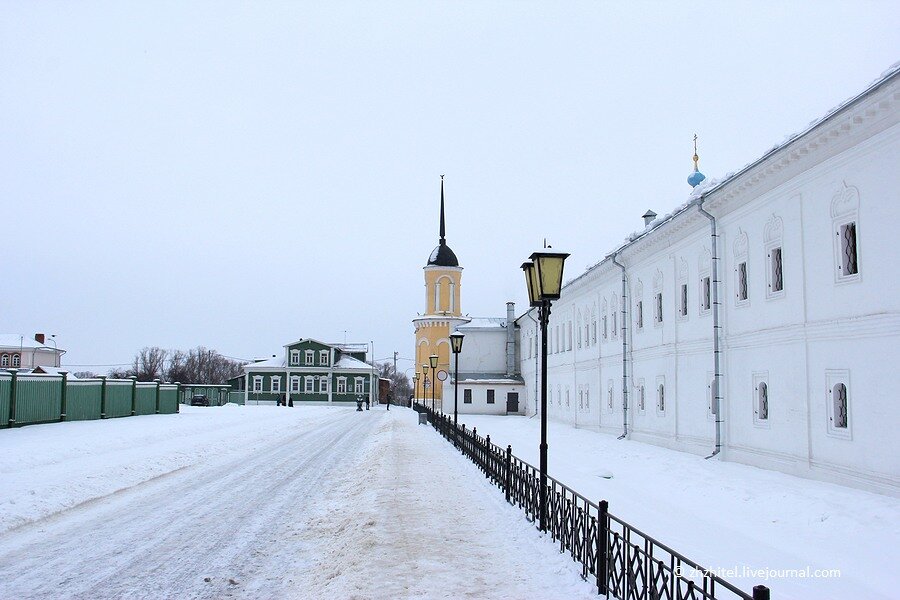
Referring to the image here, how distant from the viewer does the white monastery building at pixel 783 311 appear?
12.5 metres

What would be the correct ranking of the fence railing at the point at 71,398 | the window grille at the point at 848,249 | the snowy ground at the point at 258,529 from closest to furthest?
1. the snowy ground at the point at 258,529
2. the window grille at the point at 848,249
3. the fence railing at the point at 71,398

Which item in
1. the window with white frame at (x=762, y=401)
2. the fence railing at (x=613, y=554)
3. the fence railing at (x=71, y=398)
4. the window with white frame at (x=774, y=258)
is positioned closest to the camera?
the fence railing at (x=613, y=554)

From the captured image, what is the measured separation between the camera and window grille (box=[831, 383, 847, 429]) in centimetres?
1366

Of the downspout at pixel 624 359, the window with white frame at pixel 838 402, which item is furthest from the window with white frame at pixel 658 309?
the window with white frame at pixel 838 402

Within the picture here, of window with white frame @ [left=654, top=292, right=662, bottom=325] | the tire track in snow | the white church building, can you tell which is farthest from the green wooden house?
the tire track in snow

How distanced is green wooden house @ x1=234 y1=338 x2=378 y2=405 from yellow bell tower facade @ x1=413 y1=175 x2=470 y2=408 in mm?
12893

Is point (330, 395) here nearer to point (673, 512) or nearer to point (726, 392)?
point (726, 392)

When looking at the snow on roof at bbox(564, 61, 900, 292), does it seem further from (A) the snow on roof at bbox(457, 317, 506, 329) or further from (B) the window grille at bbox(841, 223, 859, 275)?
(A) the snow on roof at bbox(457, 317, 506, 329)

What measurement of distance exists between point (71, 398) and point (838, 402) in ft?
85.3

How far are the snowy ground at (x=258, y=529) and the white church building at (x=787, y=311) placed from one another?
6471 millimetres

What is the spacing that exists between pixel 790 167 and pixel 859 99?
123 inches

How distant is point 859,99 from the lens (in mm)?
12375

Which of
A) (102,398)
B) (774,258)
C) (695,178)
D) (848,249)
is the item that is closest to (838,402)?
(848,249)

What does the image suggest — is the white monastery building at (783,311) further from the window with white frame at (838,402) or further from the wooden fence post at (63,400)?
the wooden fence post at (63,400)
